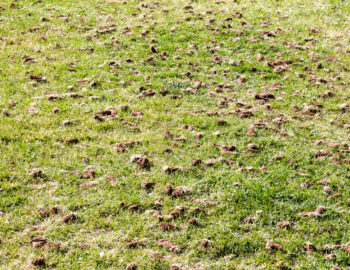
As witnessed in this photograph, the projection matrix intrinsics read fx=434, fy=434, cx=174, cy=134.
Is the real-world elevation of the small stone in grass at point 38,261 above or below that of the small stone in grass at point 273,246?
above

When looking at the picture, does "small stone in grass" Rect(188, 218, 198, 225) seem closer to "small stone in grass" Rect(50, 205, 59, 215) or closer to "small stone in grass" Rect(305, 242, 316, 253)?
"small stone in grass" Rect(305, 242, 316, 253)

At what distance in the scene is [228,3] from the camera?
39.6 feet

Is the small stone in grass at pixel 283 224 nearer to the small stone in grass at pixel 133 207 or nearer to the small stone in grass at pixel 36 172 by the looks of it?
the small stone in grass at pixel 133 207

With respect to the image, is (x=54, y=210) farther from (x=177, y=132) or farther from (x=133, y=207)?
(x=177, y=132)

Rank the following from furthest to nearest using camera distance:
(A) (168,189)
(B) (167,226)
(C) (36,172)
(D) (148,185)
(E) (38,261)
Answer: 1. (C) (36,172)
2. (D) (148,185)
3. (A) (168,189)
4. (B) (167,226)
5. (E) (38,261)

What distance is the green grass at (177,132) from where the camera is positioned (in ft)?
15.9

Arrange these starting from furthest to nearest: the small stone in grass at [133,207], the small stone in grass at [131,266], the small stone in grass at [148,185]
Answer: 1. the small stone in grass at [148,185]
2. the small stone in grass at [133,207]
3. the small stone in grass at [131,266]

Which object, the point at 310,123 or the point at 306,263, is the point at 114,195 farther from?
the point at 310,123

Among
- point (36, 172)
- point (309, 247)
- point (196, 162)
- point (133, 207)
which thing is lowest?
point (309, 247)

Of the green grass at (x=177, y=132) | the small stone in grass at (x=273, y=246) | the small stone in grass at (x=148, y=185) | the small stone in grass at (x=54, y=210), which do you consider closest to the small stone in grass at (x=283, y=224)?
the green grass at (x=177, y=132)

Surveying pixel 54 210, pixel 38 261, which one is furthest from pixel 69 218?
pixel 38 261

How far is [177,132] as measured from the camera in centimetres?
680

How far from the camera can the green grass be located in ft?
15.9

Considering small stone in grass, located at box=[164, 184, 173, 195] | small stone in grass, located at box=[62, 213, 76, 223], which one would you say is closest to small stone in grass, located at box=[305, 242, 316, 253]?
small stone in grass, located at box=[164, 184, 173, 195]
